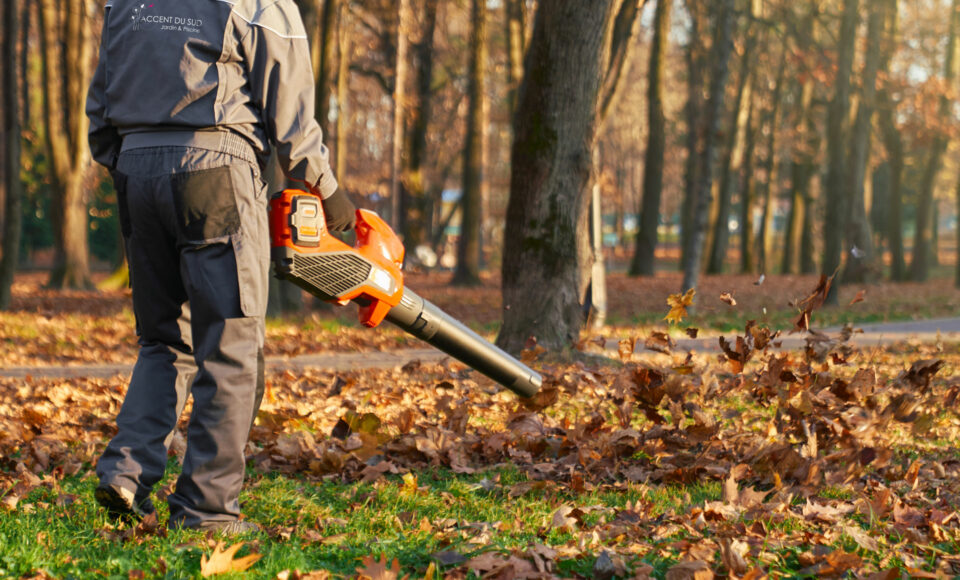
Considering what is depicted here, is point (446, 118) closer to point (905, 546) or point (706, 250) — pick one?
Result: point (706, 250)

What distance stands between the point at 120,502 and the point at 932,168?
90.5 feet

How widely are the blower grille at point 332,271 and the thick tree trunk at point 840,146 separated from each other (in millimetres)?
15964

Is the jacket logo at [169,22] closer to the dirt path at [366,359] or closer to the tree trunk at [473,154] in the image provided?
the dirt path at [366,359]

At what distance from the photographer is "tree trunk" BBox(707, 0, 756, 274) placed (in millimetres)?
23914

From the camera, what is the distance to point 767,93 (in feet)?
97.1

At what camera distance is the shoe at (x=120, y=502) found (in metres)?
3.36

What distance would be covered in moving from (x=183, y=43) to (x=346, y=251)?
0.93 m

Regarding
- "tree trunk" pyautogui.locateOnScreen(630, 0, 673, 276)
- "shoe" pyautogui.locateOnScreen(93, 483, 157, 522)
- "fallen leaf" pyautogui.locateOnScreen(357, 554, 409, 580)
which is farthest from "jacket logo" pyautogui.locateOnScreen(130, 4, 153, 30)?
"tree trunk" pyautogui.locateOnScreen(630, 0, 673, 276)

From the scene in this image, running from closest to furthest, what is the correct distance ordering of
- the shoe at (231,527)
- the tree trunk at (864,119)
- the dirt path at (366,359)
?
1. the shoe at (231,527)
2. the dirt path at (366,359)
3. the tree trunk at (864,119)

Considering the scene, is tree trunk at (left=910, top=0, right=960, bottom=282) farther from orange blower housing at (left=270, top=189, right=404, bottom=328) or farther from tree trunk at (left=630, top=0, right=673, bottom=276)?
orange blower housing at (left=270, top=189, right=404, bottom=328)

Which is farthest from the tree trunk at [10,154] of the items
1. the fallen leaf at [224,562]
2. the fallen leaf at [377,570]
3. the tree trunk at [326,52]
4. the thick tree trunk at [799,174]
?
the thick tree trunk at [799,174]

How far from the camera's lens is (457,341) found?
3836 mm

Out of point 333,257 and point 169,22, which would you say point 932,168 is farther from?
point 169,22

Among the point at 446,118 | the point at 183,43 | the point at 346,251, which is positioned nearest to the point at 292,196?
the point at 346,251
